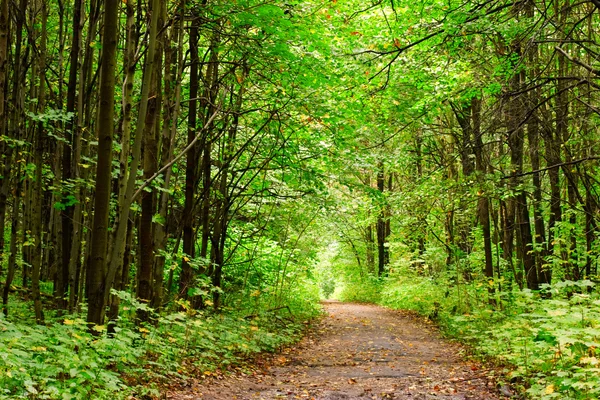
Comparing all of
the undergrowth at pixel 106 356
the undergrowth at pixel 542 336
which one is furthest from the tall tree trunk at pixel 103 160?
the undergrowth at pixel 542 336

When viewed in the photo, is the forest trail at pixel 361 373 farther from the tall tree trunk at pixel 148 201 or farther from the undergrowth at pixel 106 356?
the tall tree trunk at pixel 148 201

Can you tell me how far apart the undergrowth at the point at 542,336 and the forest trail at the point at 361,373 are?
0.48 meters

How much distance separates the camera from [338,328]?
1362cm

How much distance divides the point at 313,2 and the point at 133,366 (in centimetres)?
845

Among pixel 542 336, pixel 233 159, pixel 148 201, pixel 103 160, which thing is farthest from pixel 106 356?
pixel 233 159

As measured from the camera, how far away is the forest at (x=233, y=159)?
5328 millimetres

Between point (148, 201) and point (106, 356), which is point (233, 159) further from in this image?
point (106, 356)

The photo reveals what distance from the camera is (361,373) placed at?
25.5 feet

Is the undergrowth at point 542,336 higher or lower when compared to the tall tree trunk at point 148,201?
lower

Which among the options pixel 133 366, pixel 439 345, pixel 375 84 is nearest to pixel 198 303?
pixel 133 366

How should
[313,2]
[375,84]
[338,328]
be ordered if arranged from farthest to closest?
[338,328] → [375,84] → [313,2]

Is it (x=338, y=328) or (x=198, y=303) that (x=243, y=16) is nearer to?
(x=198, y=303)

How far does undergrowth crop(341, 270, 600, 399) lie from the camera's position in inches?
206

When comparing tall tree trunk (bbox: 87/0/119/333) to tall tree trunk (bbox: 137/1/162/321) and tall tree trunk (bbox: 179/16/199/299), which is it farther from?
tall tree trunk (bbox: 179/16/199/299)
